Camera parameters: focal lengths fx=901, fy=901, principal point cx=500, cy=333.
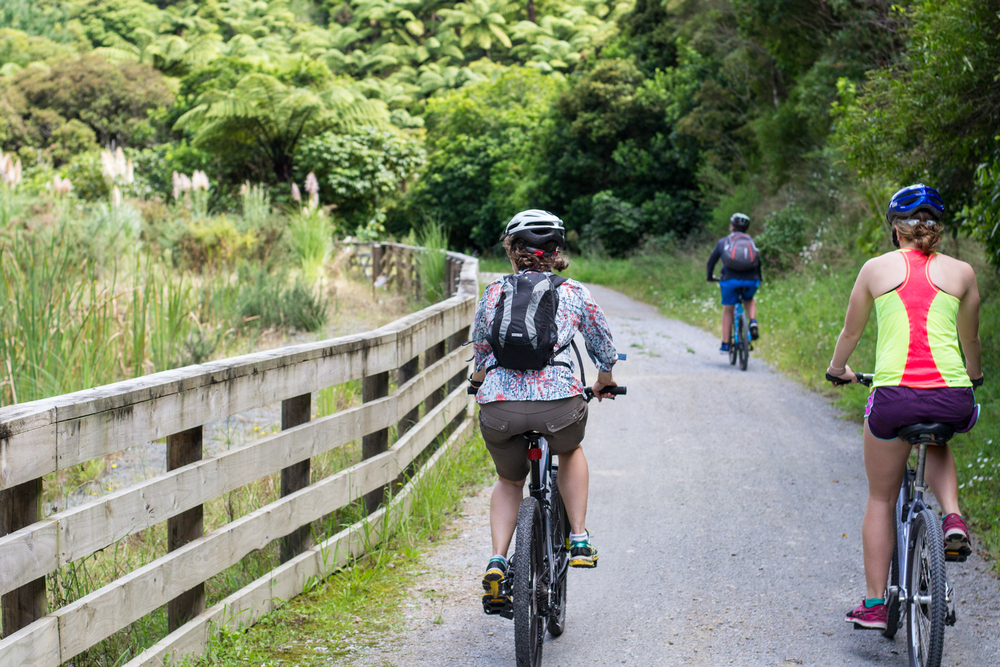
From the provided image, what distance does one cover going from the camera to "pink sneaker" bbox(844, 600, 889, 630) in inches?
149

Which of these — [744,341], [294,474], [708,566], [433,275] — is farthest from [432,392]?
[433,275]

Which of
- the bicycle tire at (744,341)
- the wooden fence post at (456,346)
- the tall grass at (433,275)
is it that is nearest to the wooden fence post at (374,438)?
the wooden fence post at (456,346)

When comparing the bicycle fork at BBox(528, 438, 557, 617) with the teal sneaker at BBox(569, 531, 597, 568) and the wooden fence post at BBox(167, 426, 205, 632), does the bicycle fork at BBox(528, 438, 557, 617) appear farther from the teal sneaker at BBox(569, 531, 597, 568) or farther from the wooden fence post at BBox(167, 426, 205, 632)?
the wooden fence post at BBox(167, 426, 205, 632)

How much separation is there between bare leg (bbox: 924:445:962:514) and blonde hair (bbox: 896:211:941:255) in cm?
83

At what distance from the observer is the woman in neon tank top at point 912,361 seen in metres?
3.55

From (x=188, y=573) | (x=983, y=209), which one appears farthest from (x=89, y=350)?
(x=983, y=209)

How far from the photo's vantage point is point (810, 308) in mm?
13898

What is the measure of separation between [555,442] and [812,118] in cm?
1757

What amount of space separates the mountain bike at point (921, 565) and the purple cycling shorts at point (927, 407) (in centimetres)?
3

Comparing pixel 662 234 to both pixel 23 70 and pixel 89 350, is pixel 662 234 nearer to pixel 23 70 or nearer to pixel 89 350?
→ pixel 89 350

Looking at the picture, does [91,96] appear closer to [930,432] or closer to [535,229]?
[535,229]

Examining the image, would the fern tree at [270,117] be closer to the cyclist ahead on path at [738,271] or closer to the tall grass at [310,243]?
the tall grass at [310,243]

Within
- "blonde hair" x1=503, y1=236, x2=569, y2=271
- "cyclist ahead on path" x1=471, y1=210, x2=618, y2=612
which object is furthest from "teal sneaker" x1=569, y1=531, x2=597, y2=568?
"blonde hair" x1=503, y1=236, x2=569, y2=271

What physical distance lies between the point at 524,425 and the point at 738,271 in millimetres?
8745
